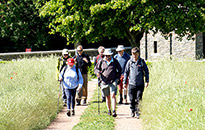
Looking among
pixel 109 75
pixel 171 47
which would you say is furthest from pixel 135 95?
pixel 171 47

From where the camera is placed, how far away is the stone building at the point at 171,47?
28.8 metres

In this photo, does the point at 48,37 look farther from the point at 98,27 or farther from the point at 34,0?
the point at 98,27

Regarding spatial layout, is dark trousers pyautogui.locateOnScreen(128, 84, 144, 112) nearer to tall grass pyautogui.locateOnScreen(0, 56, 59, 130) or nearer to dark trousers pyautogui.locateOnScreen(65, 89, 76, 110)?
dark trousers pyautogui.locateOnScreen(65, 89, 76, 110)

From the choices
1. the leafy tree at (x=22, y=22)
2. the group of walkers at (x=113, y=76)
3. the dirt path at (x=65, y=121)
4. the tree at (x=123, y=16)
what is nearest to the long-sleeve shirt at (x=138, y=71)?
the group of walkers at (x=113, y=76)

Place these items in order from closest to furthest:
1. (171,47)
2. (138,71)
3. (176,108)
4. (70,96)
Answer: (176,108) < (138,71) < (70,96) < (171,47)

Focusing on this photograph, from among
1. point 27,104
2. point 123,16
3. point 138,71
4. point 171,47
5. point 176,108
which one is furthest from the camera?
point 171,47

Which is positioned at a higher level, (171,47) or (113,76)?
(171,47)

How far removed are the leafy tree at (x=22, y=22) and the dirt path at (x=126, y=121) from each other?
23.6 meters

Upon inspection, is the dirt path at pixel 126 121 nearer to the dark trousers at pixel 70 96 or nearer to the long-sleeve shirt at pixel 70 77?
the dark trousers at pixel 70 96

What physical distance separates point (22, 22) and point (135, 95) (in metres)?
25.1

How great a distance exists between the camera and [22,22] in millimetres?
32750

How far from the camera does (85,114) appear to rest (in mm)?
10039

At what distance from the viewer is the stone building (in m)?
28.8

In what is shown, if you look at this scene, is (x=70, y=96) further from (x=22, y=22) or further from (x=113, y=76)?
(x=22, y=22)
